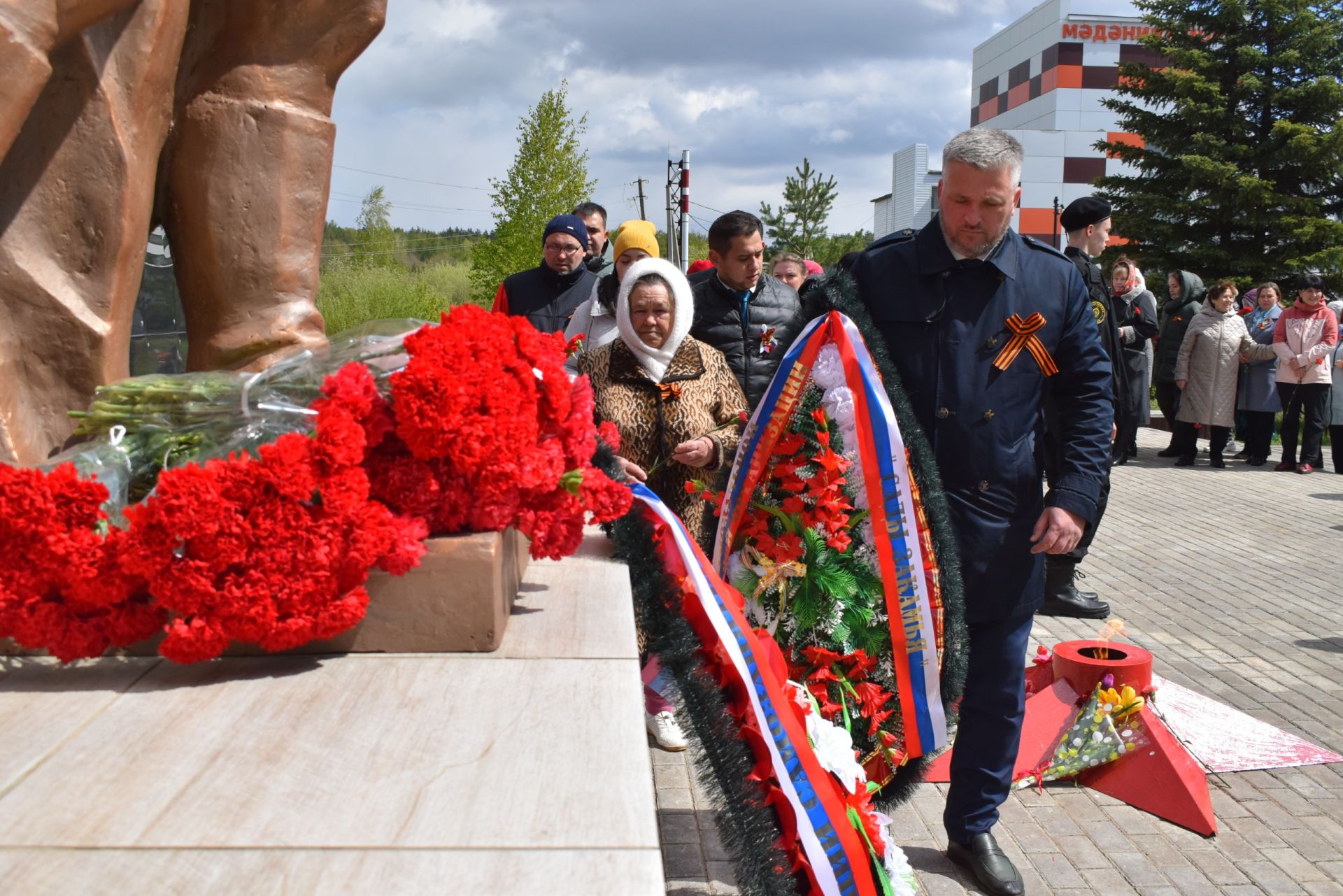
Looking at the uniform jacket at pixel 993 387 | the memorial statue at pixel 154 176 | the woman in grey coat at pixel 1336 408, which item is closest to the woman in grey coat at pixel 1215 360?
the woman in grey coat at pixel 1336 408

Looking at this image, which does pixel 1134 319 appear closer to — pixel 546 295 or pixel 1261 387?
pixel 1261 387

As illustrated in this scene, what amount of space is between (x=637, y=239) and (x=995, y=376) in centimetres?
231

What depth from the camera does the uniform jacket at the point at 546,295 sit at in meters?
5.59

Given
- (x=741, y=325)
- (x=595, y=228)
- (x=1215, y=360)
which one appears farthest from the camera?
(x=1215, y=360)

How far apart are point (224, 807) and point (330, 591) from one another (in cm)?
43

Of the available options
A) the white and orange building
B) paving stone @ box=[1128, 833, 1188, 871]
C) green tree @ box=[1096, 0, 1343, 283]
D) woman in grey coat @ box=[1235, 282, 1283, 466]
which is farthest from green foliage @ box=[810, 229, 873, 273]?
paving stone @ box=[1128, 833, 1188, 871]

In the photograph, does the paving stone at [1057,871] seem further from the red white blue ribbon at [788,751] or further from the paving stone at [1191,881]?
the red white blue ribbon at [788,751]

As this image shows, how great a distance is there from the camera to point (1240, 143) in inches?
1022

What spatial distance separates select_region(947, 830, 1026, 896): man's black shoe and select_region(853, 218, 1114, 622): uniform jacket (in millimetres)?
713

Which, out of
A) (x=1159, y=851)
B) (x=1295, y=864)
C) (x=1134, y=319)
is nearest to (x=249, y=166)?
(x=1159, y=851)

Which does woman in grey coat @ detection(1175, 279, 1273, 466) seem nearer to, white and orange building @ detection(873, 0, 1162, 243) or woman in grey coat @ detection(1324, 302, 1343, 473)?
woman in grey coat @ detection(1324, 302, 1343, 473)

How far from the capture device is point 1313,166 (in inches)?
989

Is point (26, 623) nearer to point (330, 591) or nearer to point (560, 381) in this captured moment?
point (330, 591)

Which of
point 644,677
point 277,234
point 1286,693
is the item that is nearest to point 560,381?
point 277,234
